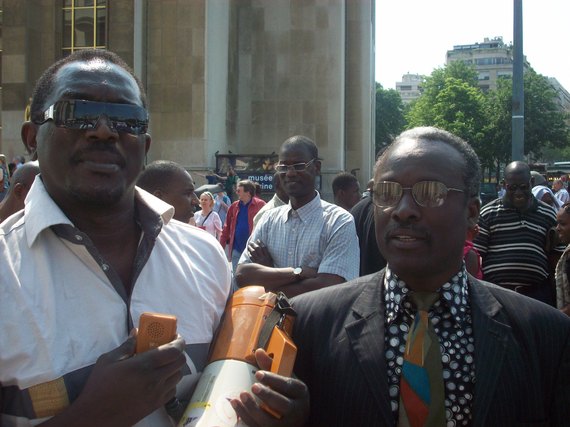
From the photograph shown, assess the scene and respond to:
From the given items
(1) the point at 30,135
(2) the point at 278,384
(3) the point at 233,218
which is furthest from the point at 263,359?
(3) the point at 233,218

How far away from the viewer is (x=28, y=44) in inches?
→ 840

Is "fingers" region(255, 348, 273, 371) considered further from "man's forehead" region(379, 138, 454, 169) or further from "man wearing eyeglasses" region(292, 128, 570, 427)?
"man's forehead" region(379, 138, 454, 169)

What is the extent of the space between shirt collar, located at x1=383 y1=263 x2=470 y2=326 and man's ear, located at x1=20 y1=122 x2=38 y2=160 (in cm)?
134

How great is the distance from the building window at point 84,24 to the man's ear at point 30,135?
793 inches

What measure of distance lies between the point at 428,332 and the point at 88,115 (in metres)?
1.31

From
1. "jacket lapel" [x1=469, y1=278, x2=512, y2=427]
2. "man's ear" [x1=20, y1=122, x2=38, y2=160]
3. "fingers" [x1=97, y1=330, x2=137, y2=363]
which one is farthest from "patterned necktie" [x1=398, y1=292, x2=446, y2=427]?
"man's ear" [x1=20, y1=122, x2=38, y2=160]

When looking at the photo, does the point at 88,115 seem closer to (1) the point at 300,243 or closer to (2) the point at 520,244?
(1) the point at 300,243

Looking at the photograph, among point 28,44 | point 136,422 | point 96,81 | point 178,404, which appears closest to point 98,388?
point 136,422

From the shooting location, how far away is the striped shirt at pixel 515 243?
5969 mm

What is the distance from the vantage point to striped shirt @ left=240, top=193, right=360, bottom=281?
4.70 metres

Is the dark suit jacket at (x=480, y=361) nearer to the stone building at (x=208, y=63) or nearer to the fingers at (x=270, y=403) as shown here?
the fingers at (x=270, y=403)

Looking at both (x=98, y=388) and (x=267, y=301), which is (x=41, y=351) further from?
(x=267, y=301)

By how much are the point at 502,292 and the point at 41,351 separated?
4.95 ft

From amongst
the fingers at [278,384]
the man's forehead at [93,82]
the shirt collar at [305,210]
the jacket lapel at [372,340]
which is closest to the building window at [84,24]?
the shirt collar at [305,210]
